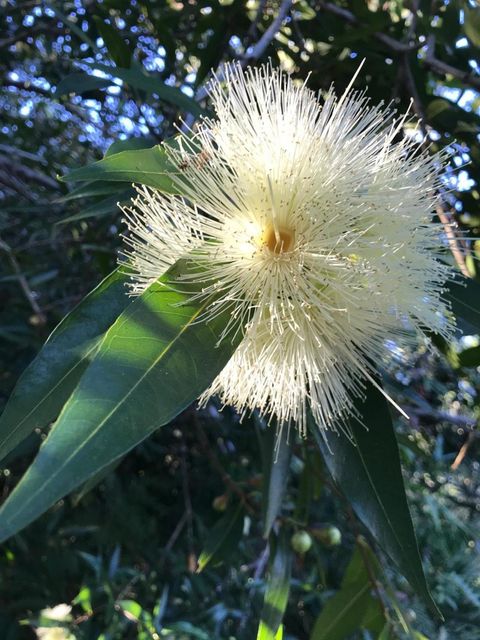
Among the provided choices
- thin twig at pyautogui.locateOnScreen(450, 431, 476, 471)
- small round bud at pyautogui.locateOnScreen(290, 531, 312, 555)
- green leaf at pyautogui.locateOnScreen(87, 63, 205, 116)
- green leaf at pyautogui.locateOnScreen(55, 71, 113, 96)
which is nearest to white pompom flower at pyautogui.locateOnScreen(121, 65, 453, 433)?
green leaf at pyautogui.locateOnScreen(87, 63, 205, 116)

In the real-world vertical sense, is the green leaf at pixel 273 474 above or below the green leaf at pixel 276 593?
above

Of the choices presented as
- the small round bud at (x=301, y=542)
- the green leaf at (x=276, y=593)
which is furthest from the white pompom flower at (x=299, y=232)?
the small round bud at (x=301, y=542)

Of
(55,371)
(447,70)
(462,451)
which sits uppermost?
(447,70)

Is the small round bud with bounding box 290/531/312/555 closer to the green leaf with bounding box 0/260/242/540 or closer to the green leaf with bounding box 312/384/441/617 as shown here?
the green leaf with bounding box 312/384/441/617

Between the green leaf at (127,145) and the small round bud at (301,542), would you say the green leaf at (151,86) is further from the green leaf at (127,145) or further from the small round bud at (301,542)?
the small round bud at (301,542)

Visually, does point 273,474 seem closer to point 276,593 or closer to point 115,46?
point 276,593

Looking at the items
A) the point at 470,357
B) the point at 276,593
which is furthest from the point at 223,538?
the point at 470,357

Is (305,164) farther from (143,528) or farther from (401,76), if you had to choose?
(143,528)
